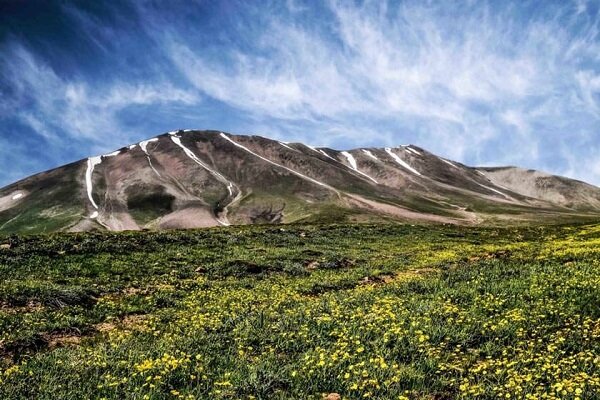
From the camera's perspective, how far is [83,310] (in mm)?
21625

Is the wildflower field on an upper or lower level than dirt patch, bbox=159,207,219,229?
lower

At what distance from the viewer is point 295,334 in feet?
51.9

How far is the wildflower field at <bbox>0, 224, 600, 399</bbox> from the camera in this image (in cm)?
1143


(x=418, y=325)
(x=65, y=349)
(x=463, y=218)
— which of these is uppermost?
(x=463, y=218)

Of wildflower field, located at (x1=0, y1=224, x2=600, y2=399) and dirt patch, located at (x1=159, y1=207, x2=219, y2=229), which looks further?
dirt patch, located at (x1=159, y1=207, x2=219, y2=229)

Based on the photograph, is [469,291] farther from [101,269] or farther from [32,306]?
[101,269]

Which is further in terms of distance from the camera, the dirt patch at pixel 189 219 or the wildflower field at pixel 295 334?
the dirt patch at pixel 189 219

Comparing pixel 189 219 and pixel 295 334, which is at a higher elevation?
pixel 189 219

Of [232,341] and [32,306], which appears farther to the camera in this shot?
[32,306]

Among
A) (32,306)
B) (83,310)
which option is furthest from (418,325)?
(32,306)

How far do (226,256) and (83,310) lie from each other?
20533 mm

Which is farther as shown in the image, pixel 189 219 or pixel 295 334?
pixel 189 219

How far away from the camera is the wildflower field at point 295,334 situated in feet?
37.5

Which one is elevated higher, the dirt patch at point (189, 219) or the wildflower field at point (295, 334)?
the dirt patch at point (189, 219)
